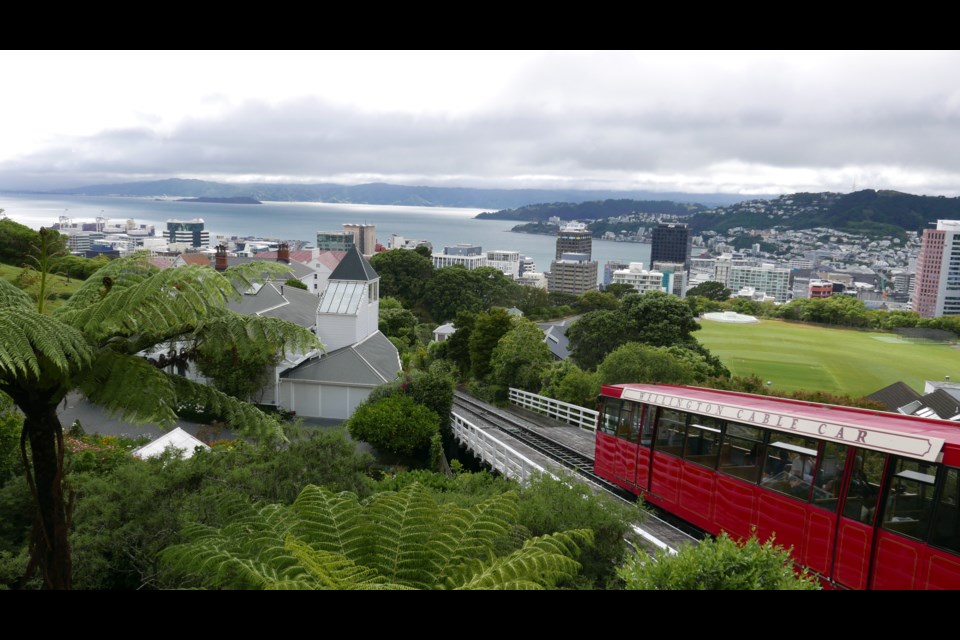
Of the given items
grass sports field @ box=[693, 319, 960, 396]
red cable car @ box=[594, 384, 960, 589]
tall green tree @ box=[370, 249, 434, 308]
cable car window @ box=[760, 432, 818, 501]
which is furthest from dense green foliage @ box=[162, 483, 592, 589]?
tall green tree @ box=[370, 249, 434, 308]

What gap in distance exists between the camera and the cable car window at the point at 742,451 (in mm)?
8625

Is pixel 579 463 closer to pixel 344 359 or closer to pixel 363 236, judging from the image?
pixel 344 359

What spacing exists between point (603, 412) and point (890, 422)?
607cm

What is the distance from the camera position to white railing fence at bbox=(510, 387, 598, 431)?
19.6 metres

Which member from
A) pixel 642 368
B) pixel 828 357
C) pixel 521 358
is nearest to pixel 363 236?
pixel 828 357

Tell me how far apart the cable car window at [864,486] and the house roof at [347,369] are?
56.9 feet

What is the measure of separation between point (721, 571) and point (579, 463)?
34.4 ft

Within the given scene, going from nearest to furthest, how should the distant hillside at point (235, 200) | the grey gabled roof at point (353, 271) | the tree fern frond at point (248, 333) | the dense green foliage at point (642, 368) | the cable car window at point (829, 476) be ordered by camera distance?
the tree fern frond at point (248, 333) < the cable car window at point (829, 476) < the dense green foliage at point (642, 368) < the grey gabled roof at point (353, 271) < the distant hillside at point (235, 200)

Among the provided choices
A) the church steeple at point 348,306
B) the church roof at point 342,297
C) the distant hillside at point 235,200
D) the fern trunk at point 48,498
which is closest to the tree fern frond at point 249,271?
the fern trunk at point 48,498

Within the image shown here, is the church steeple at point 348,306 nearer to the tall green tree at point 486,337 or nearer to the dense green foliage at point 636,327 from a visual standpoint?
the tall green tree at point 486,337

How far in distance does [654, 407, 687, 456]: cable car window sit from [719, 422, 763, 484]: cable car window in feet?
3.48

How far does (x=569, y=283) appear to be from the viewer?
4870 inches

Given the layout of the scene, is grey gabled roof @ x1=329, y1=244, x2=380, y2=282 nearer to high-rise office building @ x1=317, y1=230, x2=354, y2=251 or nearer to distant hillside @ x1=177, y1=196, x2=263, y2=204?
high-rise office building @ x1=317, y1=230, x2=354, y2=251
